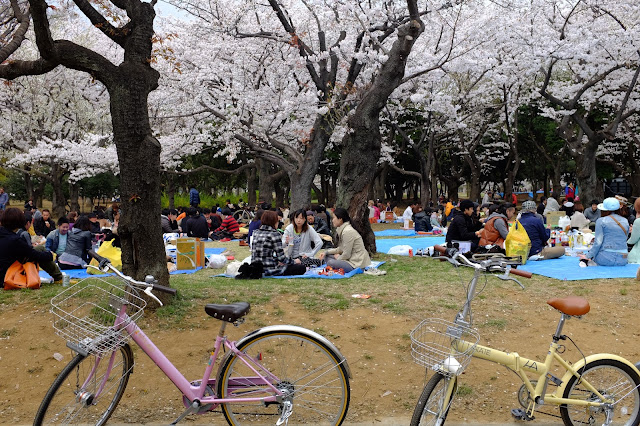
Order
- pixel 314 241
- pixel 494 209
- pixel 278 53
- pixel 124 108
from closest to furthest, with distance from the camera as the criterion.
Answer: pixel 124 108, pixel 314 241, pixel 494 209, pixel 278 53

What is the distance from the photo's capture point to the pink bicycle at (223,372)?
327 cm

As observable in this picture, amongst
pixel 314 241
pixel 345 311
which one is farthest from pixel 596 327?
pixel 314 241

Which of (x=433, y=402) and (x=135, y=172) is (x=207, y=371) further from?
(x=135, y=172)

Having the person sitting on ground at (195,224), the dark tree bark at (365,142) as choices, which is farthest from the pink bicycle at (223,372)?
the person sitting on ground at (195,224)

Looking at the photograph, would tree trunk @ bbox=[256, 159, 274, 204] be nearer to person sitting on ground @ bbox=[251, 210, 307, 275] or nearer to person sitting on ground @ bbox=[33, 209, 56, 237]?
person sitting on ground @ bbox=[33, 209, 56, 237]

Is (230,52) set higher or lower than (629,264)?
higher

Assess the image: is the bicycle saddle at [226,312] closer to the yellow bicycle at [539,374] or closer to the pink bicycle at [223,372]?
the pink bicycle at [223,372]

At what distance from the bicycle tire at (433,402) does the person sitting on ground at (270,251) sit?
5.57 metres

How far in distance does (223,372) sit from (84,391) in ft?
2.87

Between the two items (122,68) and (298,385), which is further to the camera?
(122,68)

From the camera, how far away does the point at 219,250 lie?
1358 centimetres

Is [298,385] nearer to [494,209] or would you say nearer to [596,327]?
[596,327]

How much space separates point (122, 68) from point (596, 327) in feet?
18.8

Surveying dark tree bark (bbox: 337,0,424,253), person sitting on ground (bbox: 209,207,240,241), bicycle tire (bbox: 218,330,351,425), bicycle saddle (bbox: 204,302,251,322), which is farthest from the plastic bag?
bicycle saddle (bbox: 204,302,251,322)
